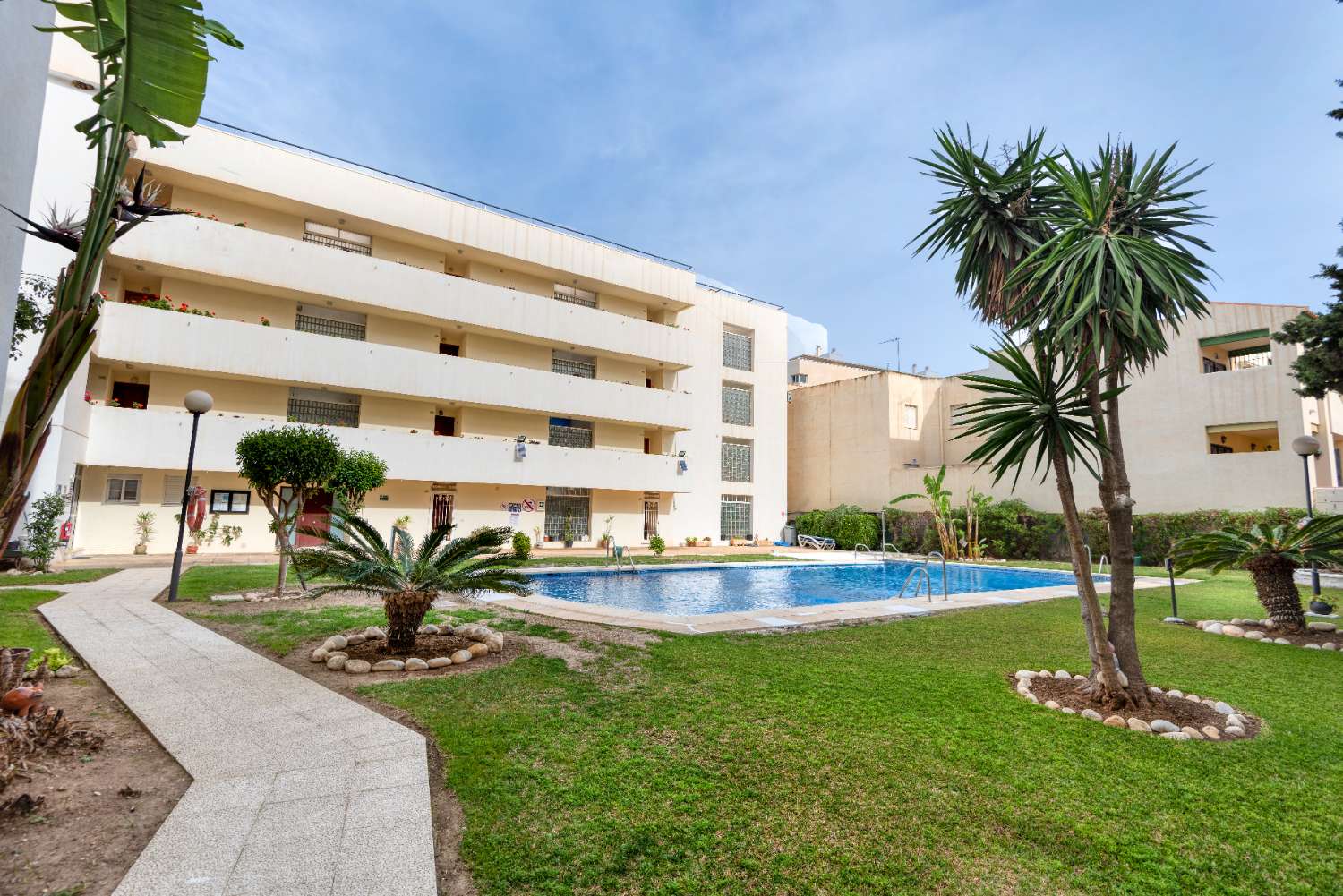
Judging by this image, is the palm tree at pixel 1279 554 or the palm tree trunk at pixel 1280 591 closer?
the palm tree at pixel 1279 554

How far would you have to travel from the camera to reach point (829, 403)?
3195 cm

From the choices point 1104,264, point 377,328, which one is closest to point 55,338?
point 1104,264

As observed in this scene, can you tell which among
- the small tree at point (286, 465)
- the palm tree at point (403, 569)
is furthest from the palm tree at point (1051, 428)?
the small tree at point (286, 465)

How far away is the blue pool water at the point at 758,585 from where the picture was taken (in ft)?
43.9

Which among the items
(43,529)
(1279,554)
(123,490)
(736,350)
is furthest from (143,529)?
(1279,554)

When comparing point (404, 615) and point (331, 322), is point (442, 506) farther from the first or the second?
point (404, 615)

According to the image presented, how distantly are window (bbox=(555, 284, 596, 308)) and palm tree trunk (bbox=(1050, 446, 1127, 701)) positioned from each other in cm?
2309

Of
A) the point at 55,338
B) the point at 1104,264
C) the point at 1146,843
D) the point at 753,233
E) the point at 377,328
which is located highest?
the point at 753,233

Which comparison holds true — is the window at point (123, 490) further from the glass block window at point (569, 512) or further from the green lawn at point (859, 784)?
the green lawn at point (859, 784)

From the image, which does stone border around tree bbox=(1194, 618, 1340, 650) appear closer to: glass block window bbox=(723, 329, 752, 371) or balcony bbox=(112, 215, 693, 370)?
balcony bbox=(112, 215, 693, 370)

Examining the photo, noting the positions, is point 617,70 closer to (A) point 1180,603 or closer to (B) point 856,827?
(B) point 856,827

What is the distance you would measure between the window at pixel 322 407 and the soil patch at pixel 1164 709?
21.7 m

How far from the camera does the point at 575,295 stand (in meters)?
27.0

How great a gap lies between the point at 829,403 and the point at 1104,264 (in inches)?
1060
